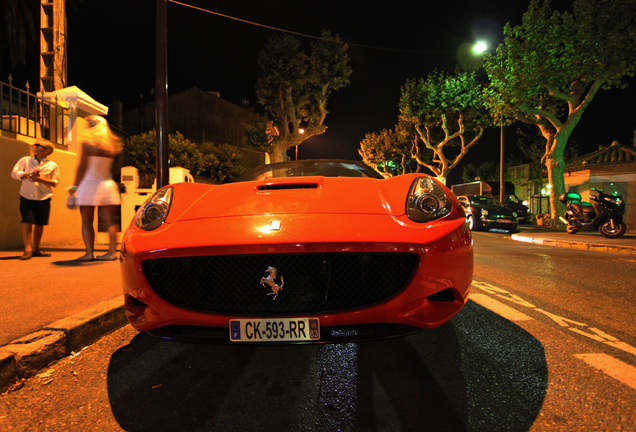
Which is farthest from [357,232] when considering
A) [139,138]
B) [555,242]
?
[139,138]

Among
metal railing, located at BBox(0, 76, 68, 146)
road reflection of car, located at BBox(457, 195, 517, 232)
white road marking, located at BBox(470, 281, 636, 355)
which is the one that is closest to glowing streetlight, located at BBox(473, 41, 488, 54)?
road reflection of car, located at BBox(457, 195, 517, 232)

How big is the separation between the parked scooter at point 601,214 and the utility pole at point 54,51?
1445 centimetres

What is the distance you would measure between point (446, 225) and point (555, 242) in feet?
33.0

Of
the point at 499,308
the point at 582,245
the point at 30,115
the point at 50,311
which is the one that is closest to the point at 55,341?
the point at 50,311

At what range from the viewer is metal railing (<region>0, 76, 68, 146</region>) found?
5969 mm

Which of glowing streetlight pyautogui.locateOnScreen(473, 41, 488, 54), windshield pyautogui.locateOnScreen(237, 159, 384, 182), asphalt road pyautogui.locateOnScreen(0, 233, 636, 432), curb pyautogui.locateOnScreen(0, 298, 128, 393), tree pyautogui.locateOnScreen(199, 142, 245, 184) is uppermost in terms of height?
glowing streetlight pyautogui.locateOnScreen(473, 41, 488, 54)

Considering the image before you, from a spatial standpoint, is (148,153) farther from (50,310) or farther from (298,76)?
(50,310)

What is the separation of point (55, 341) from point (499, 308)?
129 inches

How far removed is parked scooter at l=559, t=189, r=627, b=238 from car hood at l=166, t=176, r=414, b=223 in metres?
11.6

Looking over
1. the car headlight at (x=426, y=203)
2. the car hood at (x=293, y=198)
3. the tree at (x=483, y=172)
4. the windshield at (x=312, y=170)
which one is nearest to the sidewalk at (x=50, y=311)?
the car hood at (x=293, y=198)

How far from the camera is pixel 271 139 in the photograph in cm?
2108

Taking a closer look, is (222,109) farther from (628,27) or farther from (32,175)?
(32,175)

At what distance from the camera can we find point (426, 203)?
6.66 feet

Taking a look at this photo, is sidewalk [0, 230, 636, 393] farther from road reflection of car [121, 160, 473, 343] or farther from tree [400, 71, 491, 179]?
tree [400, 71, 491, 179]
